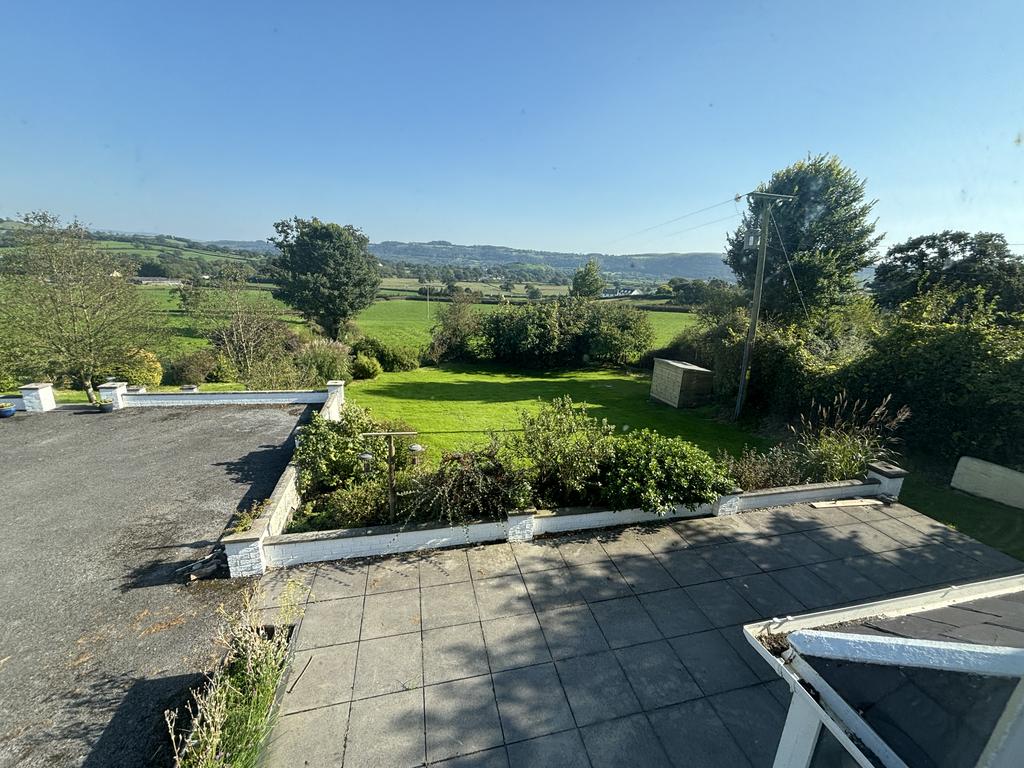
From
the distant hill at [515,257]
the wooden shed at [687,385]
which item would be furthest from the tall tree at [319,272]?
the distant hill at [515,257]

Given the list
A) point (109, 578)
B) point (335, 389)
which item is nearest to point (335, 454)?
point (109, 578)

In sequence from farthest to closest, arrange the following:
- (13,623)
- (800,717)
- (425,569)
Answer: (425,569) < (13,623) < (800,717)

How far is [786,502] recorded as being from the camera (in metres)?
7.38

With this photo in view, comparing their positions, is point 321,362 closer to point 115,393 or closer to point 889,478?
point 115,393

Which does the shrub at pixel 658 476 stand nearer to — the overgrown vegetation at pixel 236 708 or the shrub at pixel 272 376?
the overgrown vegetation at pixel 236 708

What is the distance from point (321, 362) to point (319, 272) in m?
13.0

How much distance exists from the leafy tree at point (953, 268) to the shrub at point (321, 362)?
→ 1150 inches

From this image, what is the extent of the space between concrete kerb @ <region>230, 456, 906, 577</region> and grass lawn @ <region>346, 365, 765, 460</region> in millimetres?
5187

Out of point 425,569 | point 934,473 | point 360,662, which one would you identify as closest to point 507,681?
point 360,662

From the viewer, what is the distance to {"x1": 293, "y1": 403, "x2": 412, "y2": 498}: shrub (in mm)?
7695

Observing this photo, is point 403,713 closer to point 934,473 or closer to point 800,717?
point 800,717

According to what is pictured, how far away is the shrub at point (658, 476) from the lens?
6.25 meters

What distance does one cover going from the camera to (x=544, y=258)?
152 meters

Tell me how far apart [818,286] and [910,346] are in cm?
1116
